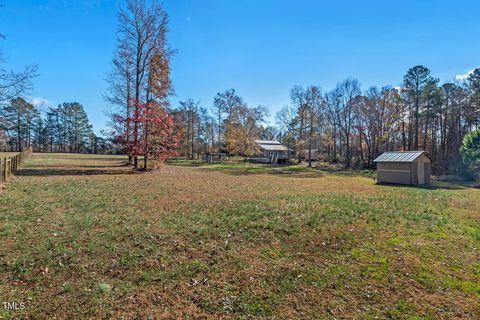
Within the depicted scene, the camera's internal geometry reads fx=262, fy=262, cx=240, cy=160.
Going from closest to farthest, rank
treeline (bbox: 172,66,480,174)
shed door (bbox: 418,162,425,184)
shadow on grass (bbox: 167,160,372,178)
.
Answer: shed door (bbox: 418,162,425,184)
shadow on grass (bbox: 167,160,372,178)
treeline (bbox: 172,66,480,174)

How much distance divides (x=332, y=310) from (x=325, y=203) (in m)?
6.15

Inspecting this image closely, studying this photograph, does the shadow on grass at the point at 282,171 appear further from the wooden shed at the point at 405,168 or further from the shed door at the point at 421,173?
the shed door at the point at 421,173

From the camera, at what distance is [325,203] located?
Answer: 924 cm

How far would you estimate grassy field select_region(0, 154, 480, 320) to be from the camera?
341 cm

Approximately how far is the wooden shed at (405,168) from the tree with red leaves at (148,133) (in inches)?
626

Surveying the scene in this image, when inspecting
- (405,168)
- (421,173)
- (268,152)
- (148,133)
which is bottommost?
(421,173)

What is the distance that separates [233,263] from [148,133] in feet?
55.7

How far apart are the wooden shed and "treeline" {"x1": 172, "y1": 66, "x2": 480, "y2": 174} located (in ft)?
39.5

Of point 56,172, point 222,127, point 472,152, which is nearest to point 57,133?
point 222,127

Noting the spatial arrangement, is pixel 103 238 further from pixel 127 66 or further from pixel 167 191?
pixel 127 66

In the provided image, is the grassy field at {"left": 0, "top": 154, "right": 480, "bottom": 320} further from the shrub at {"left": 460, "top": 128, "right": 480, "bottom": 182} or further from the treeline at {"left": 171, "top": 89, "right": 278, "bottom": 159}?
the treeline at {"left": 171, "top": 89, "right": 278, "bottom": 159}

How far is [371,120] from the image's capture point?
39281 mm

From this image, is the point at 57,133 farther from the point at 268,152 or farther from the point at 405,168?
the point at 405,168

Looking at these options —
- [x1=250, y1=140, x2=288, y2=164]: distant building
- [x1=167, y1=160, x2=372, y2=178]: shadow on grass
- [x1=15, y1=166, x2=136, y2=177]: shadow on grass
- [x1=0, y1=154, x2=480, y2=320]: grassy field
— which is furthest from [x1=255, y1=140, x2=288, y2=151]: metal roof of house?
[x1=0, y1=154, x2=480, y2=320]: grassy field
